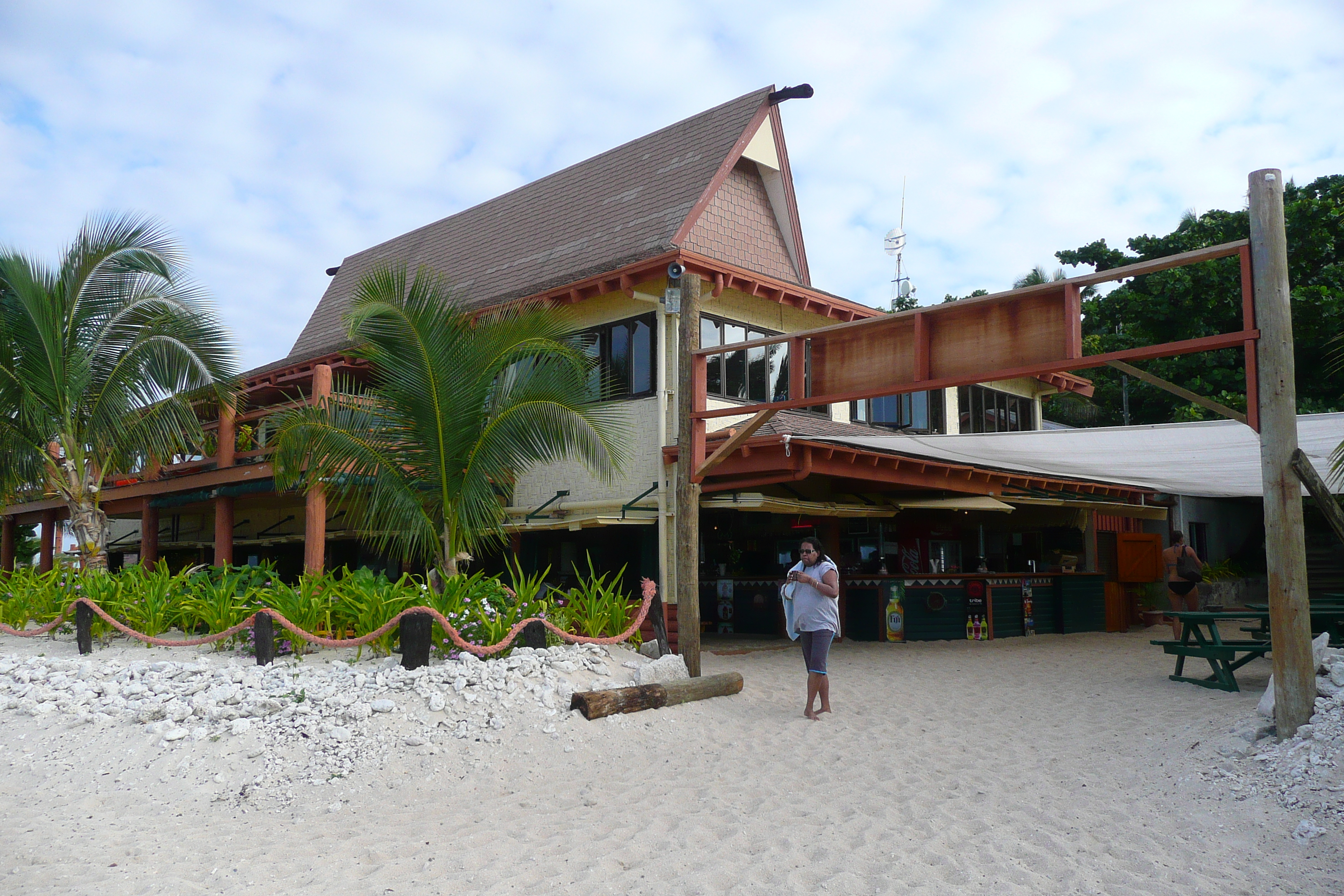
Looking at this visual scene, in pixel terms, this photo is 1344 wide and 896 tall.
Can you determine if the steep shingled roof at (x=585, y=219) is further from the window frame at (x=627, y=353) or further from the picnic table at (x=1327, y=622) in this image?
the picnic table at (x=1327, y=622)

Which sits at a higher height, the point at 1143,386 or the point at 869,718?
the point at 1143,386

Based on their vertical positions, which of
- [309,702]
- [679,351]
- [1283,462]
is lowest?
[309,702]

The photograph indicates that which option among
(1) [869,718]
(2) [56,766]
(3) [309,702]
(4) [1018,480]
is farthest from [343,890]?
→ (4) [1018,480]

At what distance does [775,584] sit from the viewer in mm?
15164

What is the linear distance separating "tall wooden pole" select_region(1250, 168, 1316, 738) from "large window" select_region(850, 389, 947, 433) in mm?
9172

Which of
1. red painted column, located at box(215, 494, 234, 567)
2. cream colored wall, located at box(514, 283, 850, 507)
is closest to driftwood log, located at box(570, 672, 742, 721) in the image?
cream colored wall, located at box(514, 283, 850, 507)

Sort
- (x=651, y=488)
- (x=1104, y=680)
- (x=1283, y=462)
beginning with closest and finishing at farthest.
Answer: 1. (x=1283, y=462)
2. (x=1104, y=680)
3. (x=651, y=488)

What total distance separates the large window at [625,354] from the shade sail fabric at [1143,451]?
3.04 metres

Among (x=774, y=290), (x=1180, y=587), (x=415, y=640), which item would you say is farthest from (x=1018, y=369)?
(x=1180, y=587)

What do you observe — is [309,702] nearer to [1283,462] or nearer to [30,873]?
[30,873]

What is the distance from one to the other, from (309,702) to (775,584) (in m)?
8.81

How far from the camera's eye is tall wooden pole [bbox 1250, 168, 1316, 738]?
6.42m

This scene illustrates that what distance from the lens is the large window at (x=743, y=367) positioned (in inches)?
537

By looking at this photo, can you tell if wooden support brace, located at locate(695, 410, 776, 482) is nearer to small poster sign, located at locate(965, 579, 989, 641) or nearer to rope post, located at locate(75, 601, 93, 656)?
rope post, located at locate(75, 601, 93, 656)
